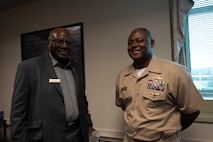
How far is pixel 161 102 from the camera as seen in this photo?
160cm

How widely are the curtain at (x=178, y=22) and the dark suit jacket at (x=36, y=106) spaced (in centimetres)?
115

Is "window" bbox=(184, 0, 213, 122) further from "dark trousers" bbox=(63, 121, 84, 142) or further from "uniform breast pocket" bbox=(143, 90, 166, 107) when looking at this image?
"dark trousers" bbox=(63, 121, 84, 142)

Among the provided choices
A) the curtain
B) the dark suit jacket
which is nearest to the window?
→ the curtain

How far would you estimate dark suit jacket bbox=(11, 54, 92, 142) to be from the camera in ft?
5.26

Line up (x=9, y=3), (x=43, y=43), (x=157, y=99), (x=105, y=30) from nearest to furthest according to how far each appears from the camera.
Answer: (x=157, y=99), (x=105, y=30), (x=43, y=43), (x=9, y=3)

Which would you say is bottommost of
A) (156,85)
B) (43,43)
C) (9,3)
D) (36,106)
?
(36,106)

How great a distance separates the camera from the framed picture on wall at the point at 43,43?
9.21 feet

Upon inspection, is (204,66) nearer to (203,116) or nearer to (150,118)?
(203,116)

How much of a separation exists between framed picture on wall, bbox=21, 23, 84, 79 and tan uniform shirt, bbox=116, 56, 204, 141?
4.39 ft

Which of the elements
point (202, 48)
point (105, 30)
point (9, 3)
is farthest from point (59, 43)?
point (9, 3)

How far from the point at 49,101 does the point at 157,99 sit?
0.85 meters

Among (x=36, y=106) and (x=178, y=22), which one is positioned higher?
(x=178, y=22)

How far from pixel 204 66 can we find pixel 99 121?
142 cm

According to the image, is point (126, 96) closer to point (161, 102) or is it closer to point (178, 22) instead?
point (161, 102)
